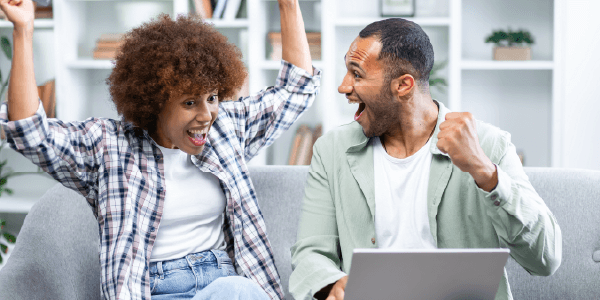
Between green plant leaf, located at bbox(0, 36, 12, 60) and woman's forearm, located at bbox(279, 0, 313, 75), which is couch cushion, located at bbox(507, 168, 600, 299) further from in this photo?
green plant leaf, located at bbox(0, 36, 12, 60)

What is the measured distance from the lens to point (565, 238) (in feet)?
5.30

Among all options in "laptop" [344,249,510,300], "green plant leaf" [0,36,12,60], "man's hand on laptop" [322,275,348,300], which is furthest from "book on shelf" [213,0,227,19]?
"laptop" [344,249,510,300]

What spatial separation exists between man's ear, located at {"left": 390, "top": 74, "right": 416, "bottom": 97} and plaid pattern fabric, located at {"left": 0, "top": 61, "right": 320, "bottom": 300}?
379mm

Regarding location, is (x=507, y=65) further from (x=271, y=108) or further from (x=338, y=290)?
(x=338, y=290)

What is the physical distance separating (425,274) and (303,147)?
1.81m

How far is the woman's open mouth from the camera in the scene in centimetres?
130

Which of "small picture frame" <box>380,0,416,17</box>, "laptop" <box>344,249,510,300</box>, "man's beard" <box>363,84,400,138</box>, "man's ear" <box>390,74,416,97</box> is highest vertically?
"small picture frame" <box>380,0,416,17</box>

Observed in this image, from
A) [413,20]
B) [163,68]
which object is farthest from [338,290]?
[413,20]

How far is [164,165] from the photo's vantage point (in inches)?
54.7

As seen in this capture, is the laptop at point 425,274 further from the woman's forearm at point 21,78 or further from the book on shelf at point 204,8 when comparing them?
the book on shelf at point 204,8

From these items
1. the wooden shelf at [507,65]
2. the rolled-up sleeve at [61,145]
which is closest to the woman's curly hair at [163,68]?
the rolled-up sleeve at [61,145]

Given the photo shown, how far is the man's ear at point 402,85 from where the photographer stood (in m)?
1.22

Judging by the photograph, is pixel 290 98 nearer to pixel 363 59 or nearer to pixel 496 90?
pixel 363 59

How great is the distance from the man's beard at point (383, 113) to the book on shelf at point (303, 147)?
142cm
